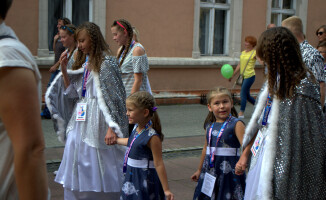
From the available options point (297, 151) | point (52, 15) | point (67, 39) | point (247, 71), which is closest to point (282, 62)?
point (297, 151)

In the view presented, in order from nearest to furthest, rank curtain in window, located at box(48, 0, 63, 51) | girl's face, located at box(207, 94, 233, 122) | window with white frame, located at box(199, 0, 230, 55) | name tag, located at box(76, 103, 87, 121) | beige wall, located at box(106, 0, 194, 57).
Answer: girl's face, located at box(207, 94, 233, 122) → name tag, located at box(76, 103, 87, 121) → curtain in window, located at box(48, 0, 63, 51) → beige wall, located at box(106, 0, 194, 57) → window with white frame, located at box(199, 0, 230, 55)

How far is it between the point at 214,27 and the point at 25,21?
5.80m

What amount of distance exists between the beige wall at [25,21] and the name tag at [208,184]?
7486 mm

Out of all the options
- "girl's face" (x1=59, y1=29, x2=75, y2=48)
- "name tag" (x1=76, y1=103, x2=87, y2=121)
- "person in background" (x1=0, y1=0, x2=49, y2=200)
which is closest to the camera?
"person in background" (x1=0, y1=0, x2=49, y2=200)

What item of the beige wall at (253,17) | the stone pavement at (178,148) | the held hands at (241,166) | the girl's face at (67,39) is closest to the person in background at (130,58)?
the girl's face at (67,39)

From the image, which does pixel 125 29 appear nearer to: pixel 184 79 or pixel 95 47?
pixel 95 47

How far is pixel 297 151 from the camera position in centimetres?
286

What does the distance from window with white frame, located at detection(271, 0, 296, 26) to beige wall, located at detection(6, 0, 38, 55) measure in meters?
7.52

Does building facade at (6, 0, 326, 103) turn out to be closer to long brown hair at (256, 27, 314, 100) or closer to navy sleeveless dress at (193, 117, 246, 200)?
navy sleeveless dress at (193, 117, 246, 200)

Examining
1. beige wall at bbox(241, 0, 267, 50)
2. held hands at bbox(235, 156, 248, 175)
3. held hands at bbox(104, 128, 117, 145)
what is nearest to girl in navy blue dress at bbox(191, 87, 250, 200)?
held hands at bbox(235, 156, 248, 175)

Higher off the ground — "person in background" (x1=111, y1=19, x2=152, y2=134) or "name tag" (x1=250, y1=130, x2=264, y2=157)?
"person in background" (x1=111, y1=19, x2=152, y2=134)

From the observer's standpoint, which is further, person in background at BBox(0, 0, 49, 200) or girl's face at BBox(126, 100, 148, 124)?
girl's face at BBox(126, 100, 148, 124)

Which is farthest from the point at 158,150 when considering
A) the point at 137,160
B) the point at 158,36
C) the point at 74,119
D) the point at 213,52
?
the point at 213,52

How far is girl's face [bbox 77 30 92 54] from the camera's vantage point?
4211mm
